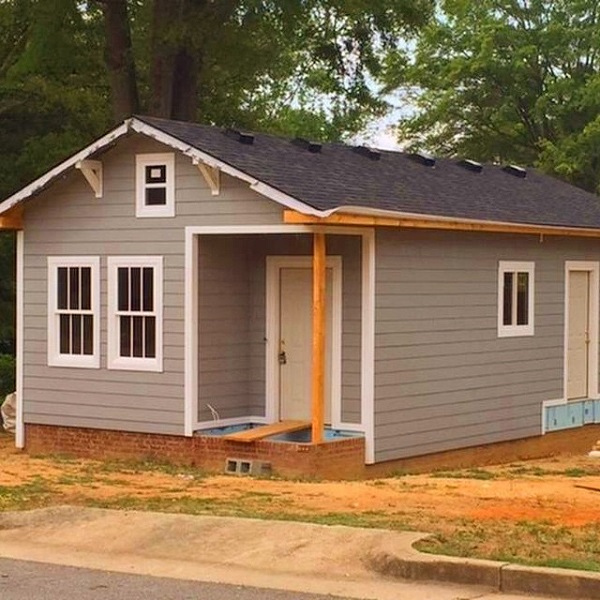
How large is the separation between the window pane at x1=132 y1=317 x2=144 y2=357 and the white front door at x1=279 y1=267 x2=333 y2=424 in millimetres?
1799

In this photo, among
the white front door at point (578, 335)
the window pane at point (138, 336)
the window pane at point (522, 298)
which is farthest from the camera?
the white front door at point (578, 335)

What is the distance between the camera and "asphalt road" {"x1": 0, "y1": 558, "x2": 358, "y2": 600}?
914cm

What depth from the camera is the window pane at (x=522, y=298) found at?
64.4ft

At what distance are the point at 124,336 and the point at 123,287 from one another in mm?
636

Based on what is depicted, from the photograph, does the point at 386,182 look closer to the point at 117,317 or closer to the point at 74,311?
the point at 117,317

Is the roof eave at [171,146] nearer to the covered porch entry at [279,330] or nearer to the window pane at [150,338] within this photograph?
the covered porch entry at [279,330]

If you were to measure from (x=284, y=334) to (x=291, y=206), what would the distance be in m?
2.53

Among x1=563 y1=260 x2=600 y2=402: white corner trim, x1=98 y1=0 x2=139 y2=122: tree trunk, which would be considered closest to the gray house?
x1=563 y1=260 x2=600 y2=402: white corner trim

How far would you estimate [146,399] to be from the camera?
56.6 feet

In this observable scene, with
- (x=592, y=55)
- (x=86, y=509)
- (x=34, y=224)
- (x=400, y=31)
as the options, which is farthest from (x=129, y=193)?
(x=592, y=55)

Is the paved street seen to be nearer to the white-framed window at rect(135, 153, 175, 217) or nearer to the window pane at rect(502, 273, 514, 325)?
the white-framed window at rect(135, 153, 175, 217)

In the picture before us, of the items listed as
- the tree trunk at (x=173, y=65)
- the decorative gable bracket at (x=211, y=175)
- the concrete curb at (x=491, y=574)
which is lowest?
the concrete curb at (x=491, y=574)

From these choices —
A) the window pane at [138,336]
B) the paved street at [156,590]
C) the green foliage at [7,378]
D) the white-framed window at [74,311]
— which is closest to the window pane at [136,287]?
the window pane at [138,336]

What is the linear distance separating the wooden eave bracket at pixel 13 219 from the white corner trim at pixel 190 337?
282 cm
